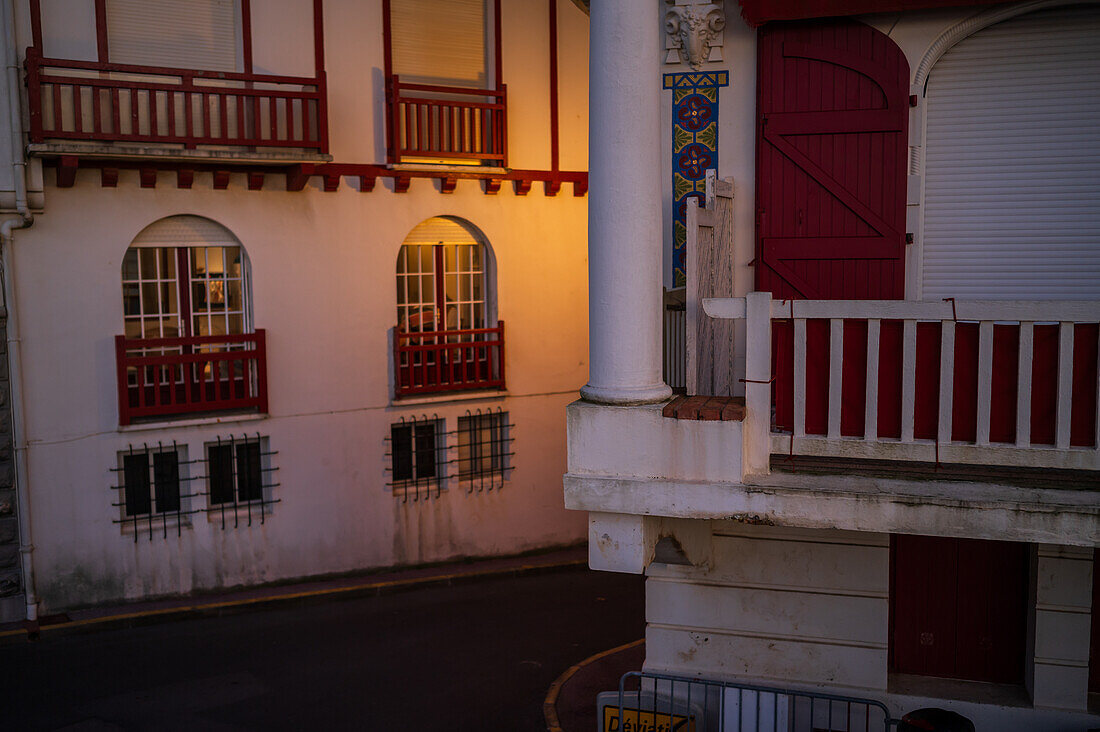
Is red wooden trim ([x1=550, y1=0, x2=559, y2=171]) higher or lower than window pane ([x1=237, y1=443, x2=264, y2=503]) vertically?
higher

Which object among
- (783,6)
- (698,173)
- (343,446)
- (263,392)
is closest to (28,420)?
(263,392)

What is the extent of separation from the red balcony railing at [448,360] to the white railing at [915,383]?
10334 mm

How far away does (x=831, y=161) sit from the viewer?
903 centimetres

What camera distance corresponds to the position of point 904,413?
7.27 meters

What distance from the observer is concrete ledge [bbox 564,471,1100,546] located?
6762 mm

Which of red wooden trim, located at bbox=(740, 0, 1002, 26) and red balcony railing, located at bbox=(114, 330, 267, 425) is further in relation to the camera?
red balcony railing, located at bbox=(114, 330, 267, 425)

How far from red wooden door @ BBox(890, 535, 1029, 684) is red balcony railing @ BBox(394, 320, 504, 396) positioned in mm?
9592

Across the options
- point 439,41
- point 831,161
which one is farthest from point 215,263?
point 831,161

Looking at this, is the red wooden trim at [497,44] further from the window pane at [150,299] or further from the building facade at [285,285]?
the window pane at [150,299]

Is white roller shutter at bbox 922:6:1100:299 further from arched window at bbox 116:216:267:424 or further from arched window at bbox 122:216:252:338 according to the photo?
arched window at bbox 122:216:252:338

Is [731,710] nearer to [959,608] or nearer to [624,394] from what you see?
[959,608]

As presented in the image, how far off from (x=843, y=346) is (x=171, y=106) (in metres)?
10.6

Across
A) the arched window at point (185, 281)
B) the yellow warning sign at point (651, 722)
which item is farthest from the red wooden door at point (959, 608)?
the arched window at point (185, 281)

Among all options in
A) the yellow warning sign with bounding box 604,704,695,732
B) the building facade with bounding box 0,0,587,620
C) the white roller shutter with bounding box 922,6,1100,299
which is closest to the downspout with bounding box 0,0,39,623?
the building facade with bounding box 0,0,587,620
